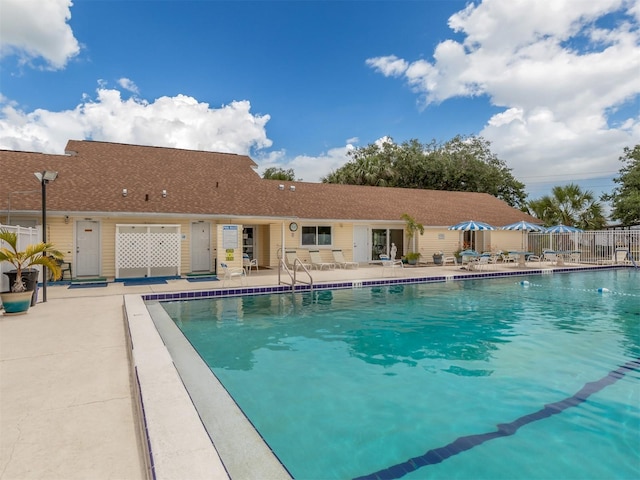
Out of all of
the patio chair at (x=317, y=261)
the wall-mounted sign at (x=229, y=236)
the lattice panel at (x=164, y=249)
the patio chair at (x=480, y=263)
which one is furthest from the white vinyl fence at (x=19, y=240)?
the patio chair at (x=480, y=263)

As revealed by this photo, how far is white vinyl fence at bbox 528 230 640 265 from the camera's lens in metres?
23.0

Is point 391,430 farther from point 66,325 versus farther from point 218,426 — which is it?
point 66,325

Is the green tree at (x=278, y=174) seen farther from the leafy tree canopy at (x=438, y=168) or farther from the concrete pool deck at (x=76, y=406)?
the concrete pool deck at (x=76, y=406)

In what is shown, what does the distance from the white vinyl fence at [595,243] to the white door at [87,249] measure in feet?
84.7

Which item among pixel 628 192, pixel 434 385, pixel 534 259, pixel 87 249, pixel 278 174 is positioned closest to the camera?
pixel 434 385

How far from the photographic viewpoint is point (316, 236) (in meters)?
20.4

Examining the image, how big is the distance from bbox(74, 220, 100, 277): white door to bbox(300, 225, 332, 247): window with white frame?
9.43m

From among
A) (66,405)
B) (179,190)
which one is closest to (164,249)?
(179,190)

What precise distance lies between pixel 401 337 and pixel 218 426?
187 inches

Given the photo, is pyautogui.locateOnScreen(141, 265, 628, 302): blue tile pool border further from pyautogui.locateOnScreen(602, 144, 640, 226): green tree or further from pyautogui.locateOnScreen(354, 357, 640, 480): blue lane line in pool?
pyautogui.locateOnScreen(602, 144, 640, 226): green tree

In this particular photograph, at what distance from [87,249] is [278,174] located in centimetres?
3141

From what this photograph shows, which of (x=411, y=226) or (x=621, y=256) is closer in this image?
(x=411, y=226)

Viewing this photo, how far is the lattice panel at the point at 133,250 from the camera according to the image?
14.8 m

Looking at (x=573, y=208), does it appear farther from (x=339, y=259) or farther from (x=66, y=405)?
(x=66, y=405)
